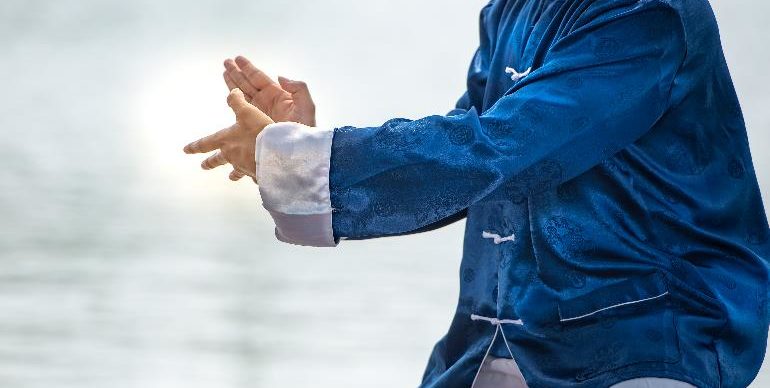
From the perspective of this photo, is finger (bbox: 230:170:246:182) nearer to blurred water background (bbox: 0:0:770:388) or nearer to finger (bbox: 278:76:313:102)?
finger (bbox: 278:76:313:102)

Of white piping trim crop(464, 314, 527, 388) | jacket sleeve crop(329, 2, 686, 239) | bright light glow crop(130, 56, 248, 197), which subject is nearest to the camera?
jacket sleeve crop(329, 2, 686, 239)

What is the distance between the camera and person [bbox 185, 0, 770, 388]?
1072 mm

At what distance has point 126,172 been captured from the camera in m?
5.02


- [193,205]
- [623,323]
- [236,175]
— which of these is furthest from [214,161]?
[193,205]

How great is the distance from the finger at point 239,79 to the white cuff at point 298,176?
258 mm

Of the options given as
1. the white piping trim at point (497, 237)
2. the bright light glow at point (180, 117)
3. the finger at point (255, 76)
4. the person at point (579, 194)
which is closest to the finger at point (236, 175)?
the person at point (579, 194)

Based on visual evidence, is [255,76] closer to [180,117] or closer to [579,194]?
[579,194]

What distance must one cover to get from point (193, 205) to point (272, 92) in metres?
3.46

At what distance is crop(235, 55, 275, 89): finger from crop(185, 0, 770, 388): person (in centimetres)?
12

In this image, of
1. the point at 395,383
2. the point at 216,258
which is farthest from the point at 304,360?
the point at 216,258

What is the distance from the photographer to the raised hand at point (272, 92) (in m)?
1.31

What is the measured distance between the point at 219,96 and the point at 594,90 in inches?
173

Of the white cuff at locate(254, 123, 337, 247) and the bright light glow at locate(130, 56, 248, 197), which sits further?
the bright light glow at locate(130, 56, 248, 197)

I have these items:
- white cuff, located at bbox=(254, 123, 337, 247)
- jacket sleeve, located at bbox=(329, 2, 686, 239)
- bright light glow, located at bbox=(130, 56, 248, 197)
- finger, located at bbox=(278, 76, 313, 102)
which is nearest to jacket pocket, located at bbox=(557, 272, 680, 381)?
jacket sleeve, located at bbox=(329, 2, 686, 239)
